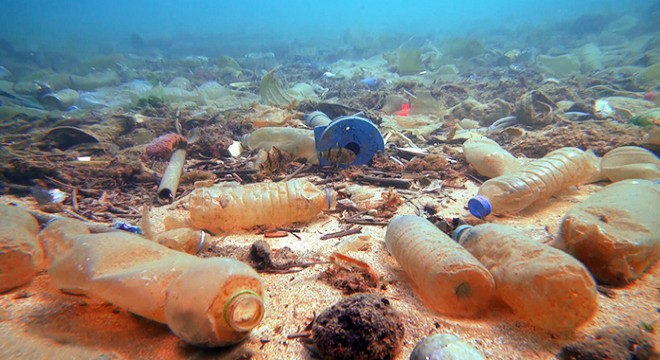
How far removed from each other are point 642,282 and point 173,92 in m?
11.7

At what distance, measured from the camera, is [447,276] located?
1.63 m

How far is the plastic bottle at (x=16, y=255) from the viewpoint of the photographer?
1.71 meters

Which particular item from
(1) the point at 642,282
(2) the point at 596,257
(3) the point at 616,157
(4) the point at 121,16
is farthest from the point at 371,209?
(4) the point at 121,16

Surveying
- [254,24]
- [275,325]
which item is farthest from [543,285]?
[254,24]

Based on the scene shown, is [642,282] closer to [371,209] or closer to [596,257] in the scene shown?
[596,257]

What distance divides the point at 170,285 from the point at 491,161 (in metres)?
3.80

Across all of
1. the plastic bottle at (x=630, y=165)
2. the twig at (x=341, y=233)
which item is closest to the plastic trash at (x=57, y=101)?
the twig at (x=341, y=233)

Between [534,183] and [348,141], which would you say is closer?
[534,183]

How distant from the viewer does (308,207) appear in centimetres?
294

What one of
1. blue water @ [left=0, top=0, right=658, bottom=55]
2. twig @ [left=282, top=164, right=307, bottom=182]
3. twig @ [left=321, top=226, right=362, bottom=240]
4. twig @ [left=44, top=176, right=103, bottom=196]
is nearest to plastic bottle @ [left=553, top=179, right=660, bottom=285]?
twig @ [left=321, top=226, right=362, bottom=240]

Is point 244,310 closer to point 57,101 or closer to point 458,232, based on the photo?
point 458,232

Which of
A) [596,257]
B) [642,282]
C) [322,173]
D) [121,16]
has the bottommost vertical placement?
[322,173]

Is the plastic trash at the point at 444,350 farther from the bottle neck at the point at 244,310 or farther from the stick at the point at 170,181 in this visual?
the stick at the point at 170,181

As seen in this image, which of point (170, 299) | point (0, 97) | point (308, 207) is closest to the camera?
point (170, 299)
